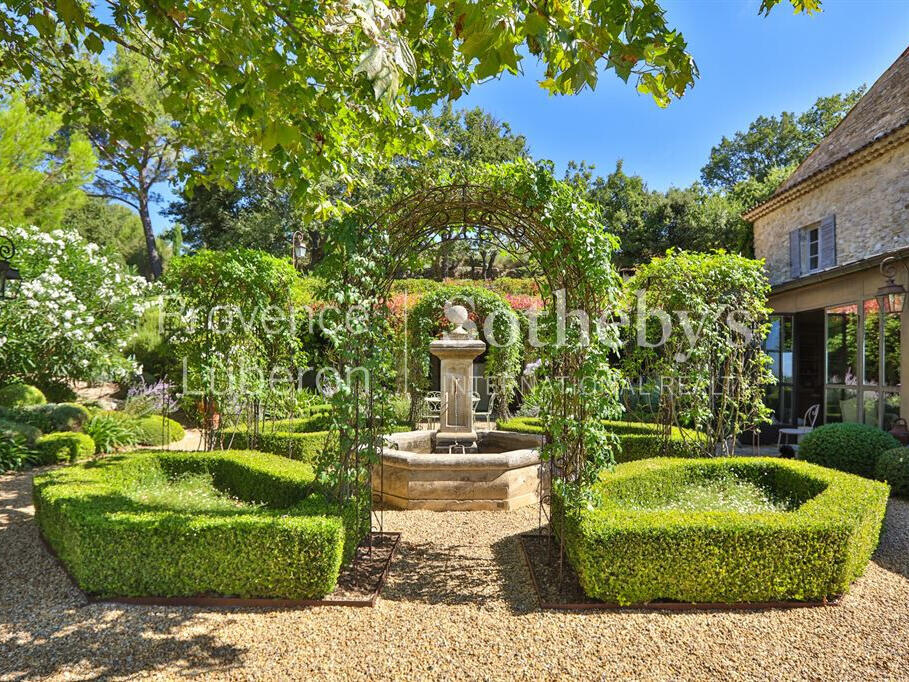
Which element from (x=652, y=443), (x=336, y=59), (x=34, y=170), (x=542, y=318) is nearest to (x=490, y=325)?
(x=652, y=443)

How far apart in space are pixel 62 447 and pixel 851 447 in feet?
36.4

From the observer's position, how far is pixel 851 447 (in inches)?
257

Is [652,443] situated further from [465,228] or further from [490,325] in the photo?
[490,325]

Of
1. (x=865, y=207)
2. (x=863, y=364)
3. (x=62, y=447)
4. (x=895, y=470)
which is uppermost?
(x=865, y=207)

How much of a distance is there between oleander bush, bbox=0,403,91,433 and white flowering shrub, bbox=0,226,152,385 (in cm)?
121

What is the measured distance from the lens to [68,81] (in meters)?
4.88

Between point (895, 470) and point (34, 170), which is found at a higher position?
point (34, 170)

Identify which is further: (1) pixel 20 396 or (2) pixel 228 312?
(1) pixel 20 396

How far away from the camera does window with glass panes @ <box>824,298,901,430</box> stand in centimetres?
773

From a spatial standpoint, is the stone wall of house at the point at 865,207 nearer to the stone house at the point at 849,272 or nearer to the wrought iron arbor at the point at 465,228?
the stone house at the point at 849,272

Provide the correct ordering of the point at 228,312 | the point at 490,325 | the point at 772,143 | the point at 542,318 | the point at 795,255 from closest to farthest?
the point at 542,318, the point at 228,312, the point at 795,255, the point at 490,325, the point at 772,143

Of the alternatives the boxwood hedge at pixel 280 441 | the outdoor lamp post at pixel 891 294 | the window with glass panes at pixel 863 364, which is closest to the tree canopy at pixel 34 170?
the boxwood hedge at pixel 280 441

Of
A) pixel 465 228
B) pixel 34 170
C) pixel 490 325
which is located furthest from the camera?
pixel 490 325

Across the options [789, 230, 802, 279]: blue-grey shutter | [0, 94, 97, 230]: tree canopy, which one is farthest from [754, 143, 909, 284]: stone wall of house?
[0, 94, 97, 230]: tree canopy
